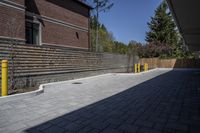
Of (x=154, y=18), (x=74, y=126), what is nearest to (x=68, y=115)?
(x=74, y=126)

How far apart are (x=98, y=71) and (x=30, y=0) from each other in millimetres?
7052

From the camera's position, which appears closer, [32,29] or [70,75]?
[70,75]

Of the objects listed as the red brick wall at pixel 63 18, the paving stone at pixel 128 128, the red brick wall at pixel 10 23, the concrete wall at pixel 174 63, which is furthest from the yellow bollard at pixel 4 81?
the concrete wall at pixel 174 63

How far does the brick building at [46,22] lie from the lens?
31.9ft

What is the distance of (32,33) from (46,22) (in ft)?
5.02

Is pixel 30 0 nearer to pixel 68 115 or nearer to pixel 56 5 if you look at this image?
pixel 56 5

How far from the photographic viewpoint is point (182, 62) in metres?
27.6

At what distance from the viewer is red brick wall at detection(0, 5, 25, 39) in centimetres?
957

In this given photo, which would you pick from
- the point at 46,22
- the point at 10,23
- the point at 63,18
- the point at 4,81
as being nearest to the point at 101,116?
the point at 4,81

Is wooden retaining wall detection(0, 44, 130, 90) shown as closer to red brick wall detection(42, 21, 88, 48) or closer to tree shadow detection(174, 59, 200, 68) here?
red brick wall detection(42, 21, 88, 48)

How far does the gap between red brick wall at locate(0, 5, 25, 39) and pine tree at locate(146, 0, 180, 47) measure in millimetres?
29360

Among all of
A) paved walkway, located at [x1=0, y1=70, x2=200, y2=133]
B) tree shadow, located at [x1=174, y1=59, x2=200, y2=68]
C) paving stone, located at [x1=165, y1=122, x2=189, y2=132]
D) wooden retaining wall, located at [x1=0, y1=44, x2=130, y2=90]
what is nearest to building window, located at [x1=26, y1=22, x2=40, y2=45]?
wooden retaining wall, located at [x1=0, y1=44, x2=130, y2=90]

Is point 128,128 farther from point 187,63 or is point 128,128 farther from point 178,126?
point 187,63

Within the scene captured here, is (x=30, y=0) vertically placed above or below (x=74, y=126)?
above
